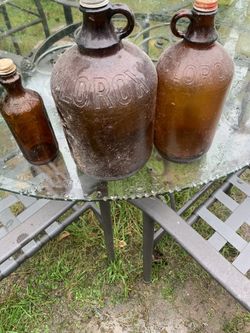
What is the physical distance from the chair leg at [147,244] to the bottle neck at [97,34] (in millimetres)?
524

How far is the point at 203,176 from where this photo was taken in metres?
0.86

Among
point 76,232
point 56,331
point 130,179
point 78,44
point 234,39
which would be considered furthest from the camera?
point 76,232

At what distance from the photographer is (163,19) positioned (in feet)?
5.10

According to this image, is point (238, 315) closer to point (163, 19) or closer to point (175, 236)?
point (175, 236)

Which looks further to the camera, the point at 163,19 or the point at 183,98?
the point at 163,19

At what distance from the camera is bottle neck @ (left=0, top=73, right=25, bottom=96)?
68cm

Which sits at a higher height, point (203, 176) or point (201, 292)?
point (203, 176)

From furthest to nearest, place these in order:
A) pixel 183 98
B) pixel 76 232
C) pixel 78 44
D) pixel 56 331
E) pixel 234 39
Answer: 1. pixel 76 232
2. pixel 234 39
3. pixel 56 331
4. pixel 183 98
5. pixel 78 44

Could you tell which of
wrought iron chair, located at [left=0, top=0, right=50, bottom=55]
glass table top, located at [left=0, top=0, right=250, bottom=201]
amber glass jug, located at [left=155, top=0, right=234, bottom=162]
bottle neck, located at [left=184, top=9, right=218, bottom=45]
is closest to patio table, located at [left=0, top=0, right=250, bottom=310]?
glass table top, located at [left=0, top=0, right=250, bottom=201]

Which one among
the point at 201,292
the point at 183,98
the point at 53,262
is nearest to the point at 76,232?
the point at 53,262

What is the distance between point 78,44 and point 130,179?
1.20ft

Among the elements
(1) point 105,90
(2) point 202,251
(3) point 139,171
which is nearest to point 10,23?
(3) point 139,171

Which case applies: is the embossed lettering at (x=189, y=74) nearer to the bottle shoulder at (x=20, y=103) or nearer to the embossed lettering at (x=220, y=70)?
the embossed lettering at (x=220, y=70)

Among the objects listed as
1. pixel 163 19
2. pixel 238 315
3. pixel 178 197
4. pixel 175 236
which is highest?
pixel 163 19
